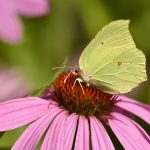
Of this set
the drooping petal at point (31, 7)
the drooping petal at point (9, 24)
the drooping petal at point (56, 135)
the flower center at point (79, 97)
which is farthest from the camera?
the drooping petal at point (31, 7)

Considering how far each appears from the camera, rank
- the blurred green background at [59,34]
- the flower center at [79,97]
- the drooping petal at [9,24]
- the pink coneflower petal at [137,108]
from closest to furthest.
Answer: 1. the flower center at [79,97]
2. the pink coneflower petal at [137,108]
3. the drooping petal at [9,24]
4. the blurred green background at [59,34]

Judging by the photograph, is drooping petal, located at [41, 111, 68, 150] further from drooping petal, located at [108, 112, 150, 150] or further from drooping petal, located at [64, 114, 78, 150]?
drooping petal, located at [108, 112, 150, 150]

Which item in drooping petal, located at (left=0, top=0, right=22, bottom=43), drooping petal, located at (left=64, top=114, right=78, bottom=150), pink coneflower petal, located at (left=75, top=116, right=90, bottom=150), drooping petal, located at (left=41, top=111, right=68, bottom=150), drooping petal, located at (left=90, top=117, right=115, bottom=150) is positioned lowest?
drooping petal, located at (left=90, top=117, right=115, bottom=150)

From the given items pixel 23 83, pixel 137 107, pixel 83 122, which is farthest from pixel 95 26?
pixel 83 122

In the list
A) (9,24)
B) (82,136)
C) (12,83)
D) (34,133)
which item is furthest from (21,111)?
(12,83)

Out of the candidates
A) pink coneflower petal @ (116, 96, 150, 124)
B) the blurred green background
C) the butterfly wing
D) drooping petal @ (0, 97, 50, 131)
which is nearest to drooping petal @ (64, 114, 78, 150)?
drooping petal @ (0, 97, 50, 131)

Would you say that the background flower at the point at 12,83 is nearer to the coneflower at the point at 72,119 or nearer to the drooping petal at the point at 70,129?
the coneflower at the point at 72,119

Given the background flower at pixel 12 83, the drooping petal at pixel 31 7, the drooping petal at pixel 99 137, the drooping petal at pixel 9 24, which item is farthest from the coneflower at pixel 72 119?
the background flower at pixel 12 83
